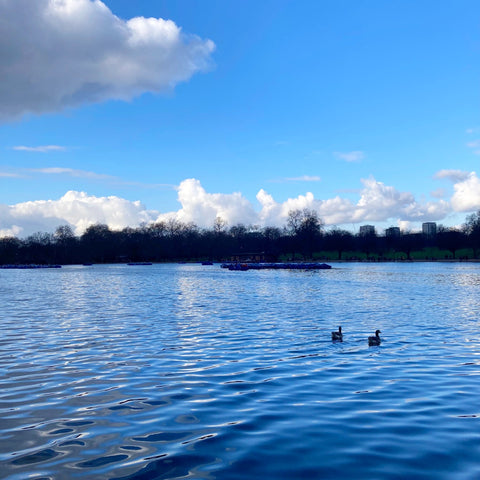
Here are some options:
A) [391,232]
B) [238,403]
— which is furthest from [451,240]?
[238,403]

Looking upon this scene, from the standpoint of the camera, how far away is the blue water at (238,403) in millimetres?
8211

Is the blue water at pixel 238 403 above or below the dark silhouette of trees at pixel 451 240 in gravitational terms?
below

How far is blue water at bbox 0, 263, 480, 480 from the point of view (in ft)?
26.9

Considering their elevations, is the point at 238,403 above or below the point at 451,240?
below

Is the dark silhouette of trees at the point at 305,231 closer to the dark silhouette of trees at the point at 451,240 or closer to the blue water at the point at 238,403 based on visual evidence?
the dark silhouette of trees at the point at 451,240

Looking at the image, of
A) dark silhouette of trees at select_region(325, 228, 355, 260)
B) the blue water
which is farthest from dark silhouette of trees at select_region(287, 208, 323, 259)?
the blue water

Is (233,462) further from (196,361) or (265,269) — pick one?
(265,269)

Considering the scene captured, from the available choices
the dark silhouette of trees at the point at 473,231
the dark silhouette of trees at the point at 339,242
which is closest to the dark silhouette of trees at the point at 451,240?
the dark silhouette of trees at the point at 473,231

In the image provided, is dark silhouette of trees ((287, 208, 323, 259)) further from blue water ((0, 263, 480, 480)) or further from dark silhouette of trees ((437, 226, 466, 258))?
blue water ((0, 263, 480, 480))

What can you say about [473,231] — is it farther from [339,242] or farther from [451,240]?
[339,242]

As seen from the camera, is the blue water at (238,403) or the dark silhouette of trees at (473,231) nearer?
the blue water at (238,403)

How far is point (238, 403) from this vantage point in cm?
1170

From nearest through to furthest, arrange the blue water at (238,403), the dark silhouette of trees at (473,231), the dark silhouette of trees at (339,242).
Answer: the blue water at (238,403), the dark silhouette of trees at (473,231), the dark silhouette of trees at (339,242)

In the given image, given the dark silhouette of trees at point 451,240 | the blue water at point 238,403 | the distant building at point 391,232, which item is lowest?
the blue water at point 238,403
